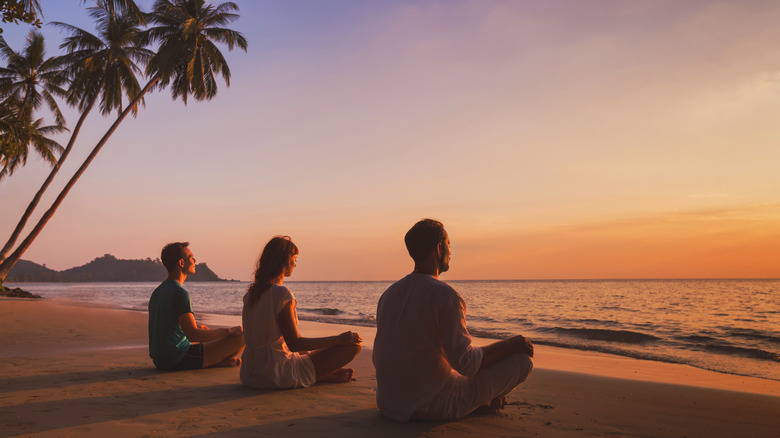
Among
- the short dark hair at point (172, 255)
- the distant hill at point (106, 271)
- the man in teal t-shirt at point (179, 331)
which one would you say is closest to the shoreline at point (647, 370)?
the man in teal t-shirt at point (179, 331)

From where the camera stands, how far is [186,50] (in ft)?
70.0

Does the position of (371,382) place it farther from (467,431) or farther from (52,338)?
(52,338)

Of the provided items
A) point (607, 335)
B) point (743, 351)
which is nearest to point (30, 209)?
point (607, 335)

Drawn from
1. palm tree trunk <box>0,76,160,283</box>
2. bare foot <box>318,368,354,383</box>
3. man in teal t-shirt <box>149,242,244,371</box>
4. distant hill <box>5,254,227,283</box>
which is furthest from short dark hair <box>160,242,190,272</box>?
distant hill <box>5,254,227,283</box>

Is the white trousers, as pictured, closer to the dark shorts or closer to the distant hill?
the dark shorts

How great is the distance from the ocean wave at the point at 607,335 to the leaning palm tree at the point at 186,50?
60.0 ft

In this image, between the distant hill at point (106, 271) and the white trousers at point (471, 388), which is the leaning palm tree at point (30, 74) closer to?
the white trousers at point (471, 388)

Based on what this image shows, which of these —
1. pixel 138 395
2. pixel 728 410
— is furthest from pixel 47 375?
pixel 728 410

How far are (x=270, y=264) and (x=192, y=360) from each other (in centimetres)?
219

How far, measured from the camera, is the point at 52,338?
941cm

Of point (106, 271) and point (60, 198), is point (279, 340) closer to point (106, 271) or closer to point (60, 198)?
point (60, 198)

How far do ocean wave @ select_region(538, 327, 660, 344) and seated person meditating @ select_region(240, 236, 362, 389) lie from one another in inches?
409

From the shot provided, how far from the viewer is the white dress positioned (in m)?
4.39

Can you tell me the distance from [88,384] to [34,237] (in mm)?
18539
